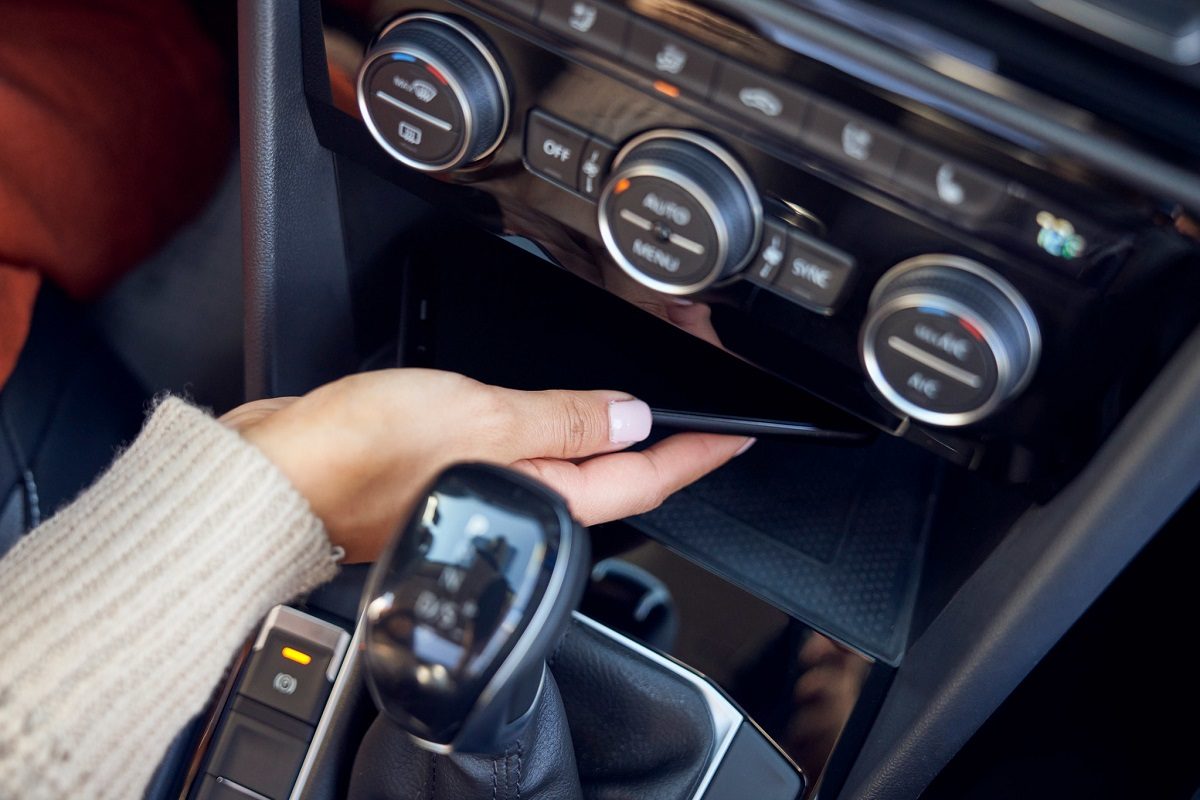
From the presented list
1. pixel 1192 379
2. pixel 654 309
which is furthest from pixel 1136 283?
pixel 654 309

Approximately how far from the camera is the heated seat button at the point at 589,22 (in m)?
0.37

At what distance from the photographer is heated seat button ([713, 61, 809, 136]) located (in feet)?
1.16

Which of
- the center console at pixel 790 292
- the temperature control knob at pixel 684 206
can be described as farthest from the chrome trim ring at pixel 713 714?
the temperature control knob at pixel 684 206

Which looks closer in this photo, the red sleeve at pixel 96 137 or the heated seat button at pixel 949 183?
the heated seat button at pixel 949 183

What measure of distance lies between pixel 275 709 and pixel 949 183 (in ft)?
1.40

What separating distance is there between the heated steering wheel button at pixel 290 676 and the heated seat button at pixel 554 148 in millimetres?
288

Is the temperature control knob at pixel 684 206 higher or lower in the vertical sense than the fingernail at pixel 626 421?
higher

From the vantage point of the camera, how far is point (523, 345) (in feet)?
1.94

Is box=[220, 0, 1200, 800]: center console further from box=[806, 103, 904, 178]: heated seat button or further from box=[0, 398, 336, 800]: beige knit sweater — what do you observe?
box=[0, 398, 336, 800]: beige knit sweater

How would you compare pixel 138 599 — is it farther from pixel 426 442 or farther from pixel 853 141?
pixel 853 141

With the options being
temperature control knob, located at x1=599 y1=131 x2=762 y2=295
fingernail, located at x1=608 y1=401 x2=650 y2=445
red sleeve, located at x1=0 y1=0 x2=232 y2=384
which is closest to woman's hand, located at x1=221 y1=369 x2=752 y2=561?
fingernail, located at x1=608 y1=401 x2=650 y2=445

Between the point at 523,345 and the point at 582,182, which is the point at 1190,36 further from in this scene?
the point at 523,345

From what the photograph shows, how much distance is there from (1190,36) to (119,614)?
447mm

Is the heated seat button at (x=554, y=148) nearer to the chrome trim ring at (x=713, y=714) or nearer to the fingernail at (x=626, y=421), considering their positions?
the fingernail at (x=626, y=421)
